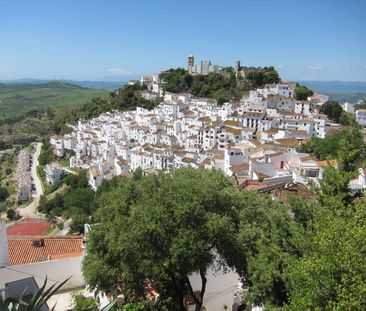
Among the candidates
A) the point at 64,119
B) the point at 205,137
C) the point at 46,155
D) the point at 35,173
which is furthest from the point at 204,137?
the point at 64,119

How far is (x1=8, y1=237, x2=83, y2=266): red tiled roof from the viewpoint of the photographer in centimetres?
1445

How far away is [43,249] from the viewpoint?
15.4 meters

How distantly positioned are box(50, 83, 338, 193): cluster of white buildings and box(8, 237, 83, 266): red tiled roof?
18.2m

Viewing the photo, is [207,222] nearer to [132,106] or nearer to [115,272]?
[115,272]

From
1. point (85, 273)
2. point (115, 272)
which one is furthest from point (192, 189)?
point (85, 273)

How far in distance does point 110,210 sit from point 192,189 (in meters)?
3.17

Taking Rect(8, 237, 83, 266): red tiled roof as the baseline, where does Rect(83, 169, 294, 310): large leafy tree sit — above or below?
above

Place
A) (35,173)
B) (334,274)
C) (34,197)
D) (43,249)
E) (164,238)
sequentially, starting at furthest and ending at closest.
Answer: (35,173) → (34,197) → (43,249) → (164,238) → (334,274)

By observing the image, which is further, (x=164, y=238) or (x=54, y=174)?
(x=54, y=174)

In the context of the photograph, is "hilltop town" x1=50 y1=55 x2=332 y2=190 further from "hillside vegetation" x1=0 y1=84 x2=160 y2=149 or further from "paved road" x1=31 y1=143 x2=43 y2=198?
"hillside vegetation" x1=0 y1=84 x2=160 y2=149

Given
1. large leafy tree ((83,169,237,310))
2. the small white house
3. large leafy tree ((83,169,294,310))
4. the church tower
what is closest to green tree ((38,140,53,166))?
the small white house

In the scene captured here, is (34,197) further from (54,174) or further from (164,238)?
(164,238)

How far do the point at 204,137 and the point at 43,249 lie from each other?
41.6 m

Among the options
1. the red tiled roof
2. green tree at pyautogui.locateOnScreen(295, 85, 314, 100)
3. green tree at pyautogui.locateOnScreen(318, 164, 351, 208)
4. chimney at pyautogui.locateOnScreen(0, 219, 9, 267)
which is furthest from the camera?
green tree at pyautogui.locateOnScreen(295, 85, 314, 100)
